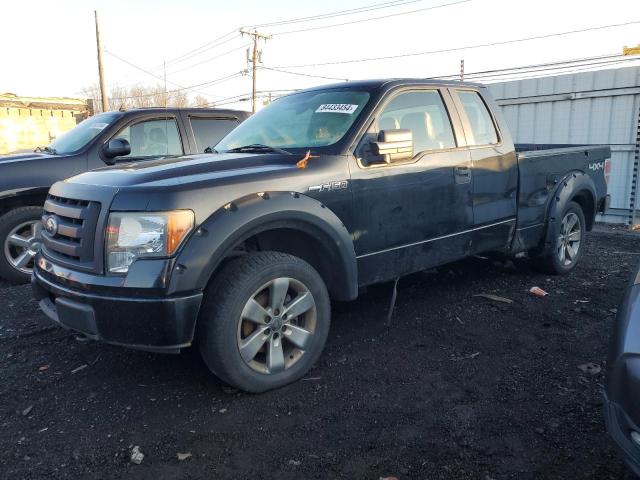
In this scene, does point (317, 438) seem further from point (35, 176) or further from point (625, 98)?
point (625, 98)

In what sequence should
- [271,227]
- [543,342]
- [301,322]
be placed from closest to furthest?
[271,227]
[301,322]
[543,342]

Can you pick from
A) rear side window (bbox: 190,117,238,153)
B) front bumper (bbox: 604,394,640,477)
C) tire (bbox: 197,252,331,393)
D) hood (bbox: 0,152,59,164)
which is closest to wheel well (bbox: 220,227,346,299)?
tire (bbox: 197,252,331,393)

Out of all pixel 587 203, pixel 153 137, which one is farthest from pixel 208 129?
pixel 587 203

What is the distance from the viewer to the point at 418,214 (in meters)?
4.01

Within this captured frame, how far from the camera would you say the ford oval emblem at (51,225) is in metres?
3.26

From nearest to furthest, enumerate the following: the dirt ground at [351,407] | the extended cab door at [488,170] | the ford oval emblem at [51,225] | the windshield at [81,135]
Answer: the dirt ground at [351,407], the ford oval emblem at [51,225], the extended cab door at [488,170], the windshield at [81,135]

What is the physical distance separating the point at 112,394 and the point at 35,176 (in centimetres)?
333

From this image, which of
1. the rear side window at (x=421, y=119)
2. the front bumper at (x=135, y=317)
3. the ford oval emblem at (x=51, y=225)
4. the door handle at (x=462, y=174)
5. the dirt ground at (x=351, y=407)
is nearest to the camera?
the dirt ground at (x=351, y=407)

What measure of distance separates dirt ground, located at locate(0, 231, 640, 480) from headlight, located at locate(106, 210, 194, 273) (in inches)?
36.9

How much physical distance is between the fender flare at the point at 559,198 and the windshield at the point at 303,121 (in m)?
2.48

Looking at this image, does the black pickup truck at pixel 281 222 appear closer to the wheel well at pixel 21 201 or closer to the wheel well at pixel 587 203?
the wheel well at pixel 587 203

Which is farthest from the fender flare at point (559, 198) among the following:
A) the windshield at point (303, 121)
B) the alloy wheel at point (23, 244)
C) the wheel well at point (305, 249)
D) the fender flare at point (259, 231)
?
the alloy wheel at point (23, 244)

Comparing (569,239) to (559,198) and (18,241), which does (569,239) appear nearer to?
(559,198)

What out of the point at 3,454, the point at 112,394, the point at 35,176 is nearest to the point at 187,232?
the point at 112,394
